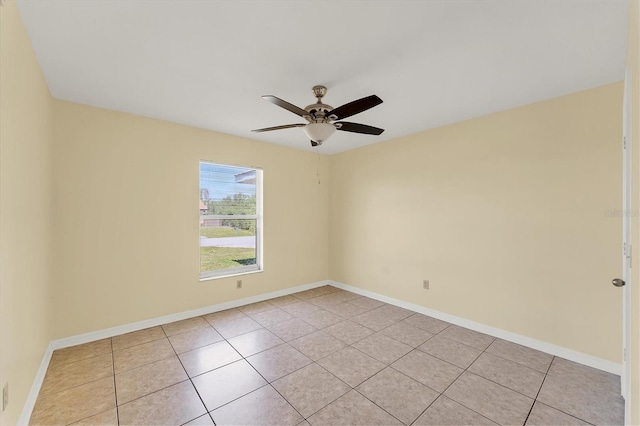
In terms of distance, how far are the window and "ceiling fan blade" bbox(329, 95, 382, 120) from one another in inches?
90.7

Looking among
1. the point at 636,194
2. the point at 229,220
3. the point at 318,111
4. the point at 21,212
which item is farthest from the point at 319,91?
the point at 229,220

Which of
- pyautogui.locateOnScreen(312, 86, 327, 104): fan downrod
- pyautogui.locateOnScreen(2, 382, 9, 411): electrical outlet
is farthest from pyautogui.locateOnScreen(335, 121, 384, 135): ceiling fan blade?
pyautogui.locateOnScreen(2, 382, 9, 411): electrical outlet

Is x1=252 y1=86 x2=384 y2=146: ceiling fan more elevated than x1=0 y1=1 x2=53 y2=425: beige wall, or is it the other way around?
x1=252 y1=86 x2=384 y2=146: ceiling fan

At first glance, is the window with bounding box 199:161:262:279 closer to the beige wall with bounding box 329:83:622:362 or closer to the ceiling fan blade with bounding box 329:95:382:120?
the beige wall with bounding box 329:83:622:362

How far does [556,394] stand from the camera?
202cm

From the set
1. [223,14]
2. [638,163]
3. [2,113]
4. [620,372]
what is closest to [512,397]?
[620,372]

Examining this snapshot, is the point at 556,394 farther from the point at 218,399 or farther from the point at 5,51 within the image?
the point at 5,51

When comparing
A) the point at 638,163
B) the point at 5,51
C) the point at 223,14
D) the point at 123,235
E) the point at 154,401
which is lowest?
the point at 154,401

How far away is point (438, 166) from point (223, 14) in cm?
296

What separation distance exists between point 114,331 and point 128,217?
1278 millimetres

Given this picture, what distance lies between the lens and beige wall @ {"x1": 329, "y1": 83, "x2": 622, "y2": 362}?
238cm

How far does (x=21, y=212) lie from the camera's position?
1682 millimetres

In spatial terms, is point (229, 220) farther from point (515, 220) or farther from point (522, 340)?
point (522, 340)

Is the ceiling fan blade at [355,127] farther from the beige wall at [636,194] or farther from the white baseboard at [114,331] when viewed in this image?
the white baseboard at [114,331]
